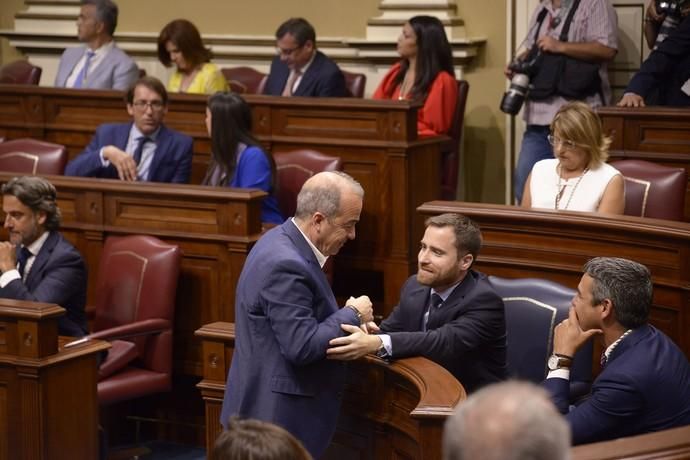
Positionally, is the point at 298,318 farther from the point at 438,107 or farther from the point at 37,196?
the point at 438,107

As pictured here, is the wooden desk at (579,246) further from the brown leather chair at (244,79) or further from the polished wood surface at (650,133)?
the brown leather chair at (244,79)

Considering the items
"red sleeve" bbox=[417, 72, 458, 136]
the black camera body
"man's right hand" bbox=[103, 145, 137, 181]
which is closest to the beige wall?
"red sleeve" bbox=[417, 72, 458, 136]

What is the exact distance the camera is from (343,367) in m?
3.17

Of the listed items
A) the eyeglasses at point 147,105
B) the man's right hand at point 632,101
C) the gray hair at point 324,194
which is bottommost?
the gray hair at point 324,194

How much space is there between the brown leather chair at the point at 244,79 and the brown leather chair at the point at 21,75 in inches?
46.9

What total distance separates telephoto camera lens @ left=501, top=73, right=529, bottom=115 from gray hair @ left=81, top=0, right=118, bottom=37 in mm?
2414

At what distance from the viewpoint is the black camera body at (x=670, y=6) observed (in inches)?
223

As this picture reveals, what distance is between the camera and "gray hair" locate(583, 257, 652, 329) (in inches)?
119

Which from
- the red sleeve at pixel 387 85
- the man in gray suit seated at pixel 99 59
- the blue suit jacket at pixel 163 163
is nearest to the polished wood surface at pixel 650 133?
the red sleeve at pixel 387 85

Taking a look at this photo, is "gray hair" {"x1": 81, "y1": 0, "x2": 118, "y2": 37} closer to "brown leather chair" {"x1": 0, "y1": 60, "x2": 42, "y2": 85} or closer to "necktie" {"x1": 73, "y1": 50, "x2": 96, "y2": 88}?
"necktie" {"x1": 73, "y1": 50, "x2": 96, "y2": 88}

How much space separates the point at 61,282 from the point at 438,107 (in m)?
2.42

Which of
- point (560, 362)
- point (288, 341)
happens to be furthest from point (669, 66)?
point (288, 341)

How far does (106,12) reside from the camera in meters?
6.93

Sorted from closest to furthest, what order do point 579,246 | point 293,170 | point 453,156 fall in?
1. point 579,246
2. point 293,170
3. point 453,156
